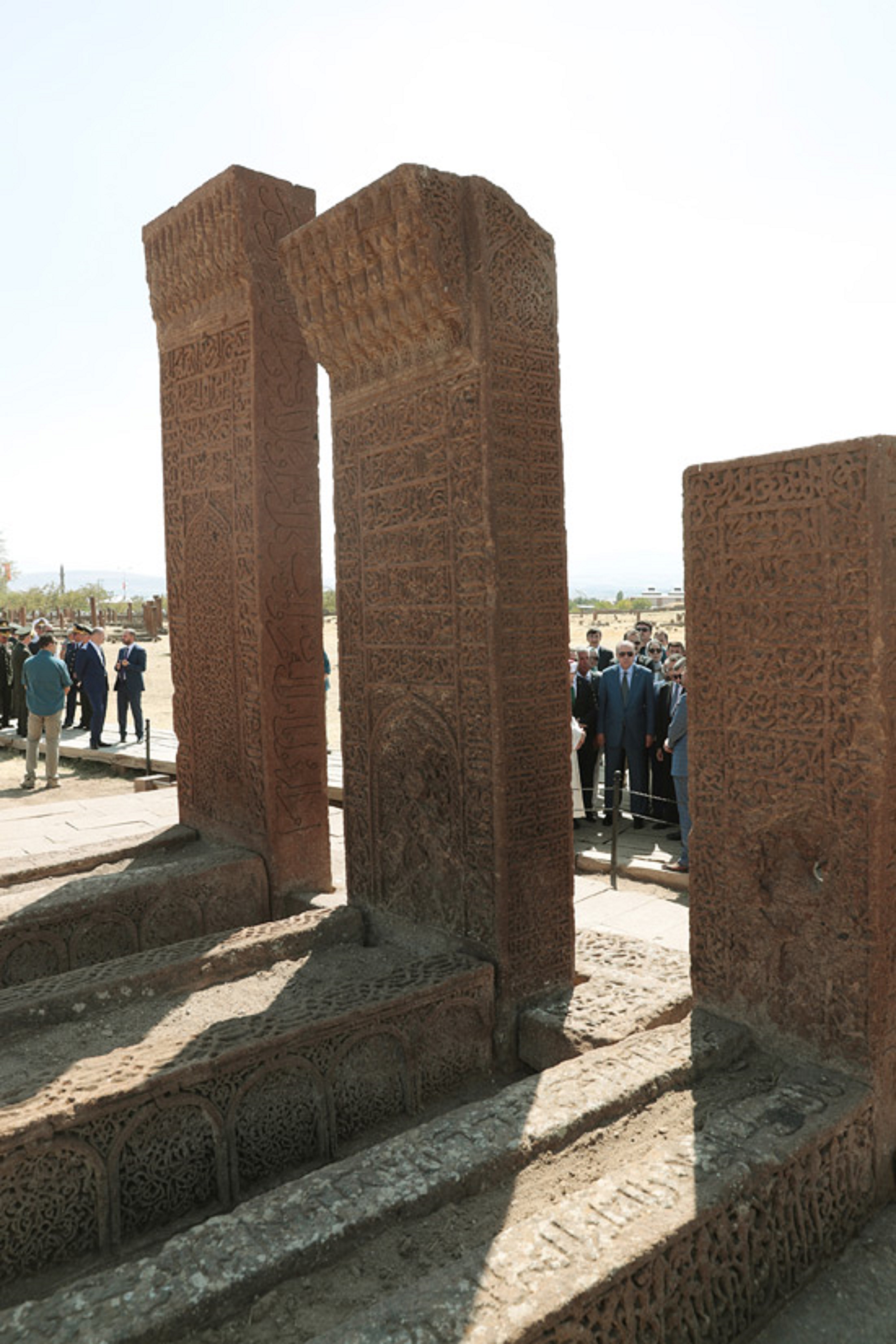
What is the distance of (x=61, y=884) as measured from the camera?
4.13m

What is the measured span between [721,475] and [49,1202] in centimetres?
249

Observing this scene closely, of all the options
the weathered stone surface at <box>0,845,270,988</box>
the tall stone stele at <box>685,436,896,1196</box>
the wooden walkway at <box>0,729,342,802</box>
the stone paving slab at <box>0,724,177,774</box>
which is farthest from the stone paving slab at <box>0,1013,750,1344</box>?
the stone paving slab at <box>0,724,177,774</box>

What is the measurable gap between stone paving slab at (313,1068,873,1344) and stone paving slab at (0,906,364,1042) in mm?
1756

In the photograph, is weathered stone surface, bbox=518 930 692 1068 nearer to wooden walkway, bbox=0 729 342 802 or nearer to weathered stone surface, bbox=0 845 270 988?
weathered stone surface, bbox=0 845 270 988

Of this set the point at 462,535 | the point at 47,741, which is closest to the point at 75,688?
the point at 47,741

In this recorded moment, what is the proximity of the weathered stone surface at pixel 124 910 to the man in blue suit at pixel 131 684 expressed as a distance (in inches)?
264

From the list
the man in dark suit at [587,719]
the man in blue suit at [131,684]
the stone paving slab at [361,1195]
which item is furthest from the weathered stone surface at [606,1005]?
the man in blue suit at [131,684]

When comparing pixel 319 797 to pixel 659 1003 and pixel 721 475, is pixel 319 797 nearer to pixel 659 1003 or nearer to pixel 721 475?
pixel 659 1003

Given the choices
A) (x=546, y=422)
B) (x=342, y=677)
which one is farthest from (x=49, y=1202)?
(x=546, y=422)

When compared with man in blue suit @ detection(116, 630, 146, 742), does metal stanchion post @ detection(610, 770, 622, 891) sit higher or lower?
lower

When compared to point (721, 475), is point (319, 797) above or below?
below

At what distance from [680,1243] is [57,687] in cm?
830

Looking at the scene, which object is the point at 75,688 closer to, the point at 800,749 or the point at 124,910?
the point at 124,910

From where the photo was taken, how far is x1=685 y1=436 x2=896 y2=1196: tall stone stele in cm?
222
